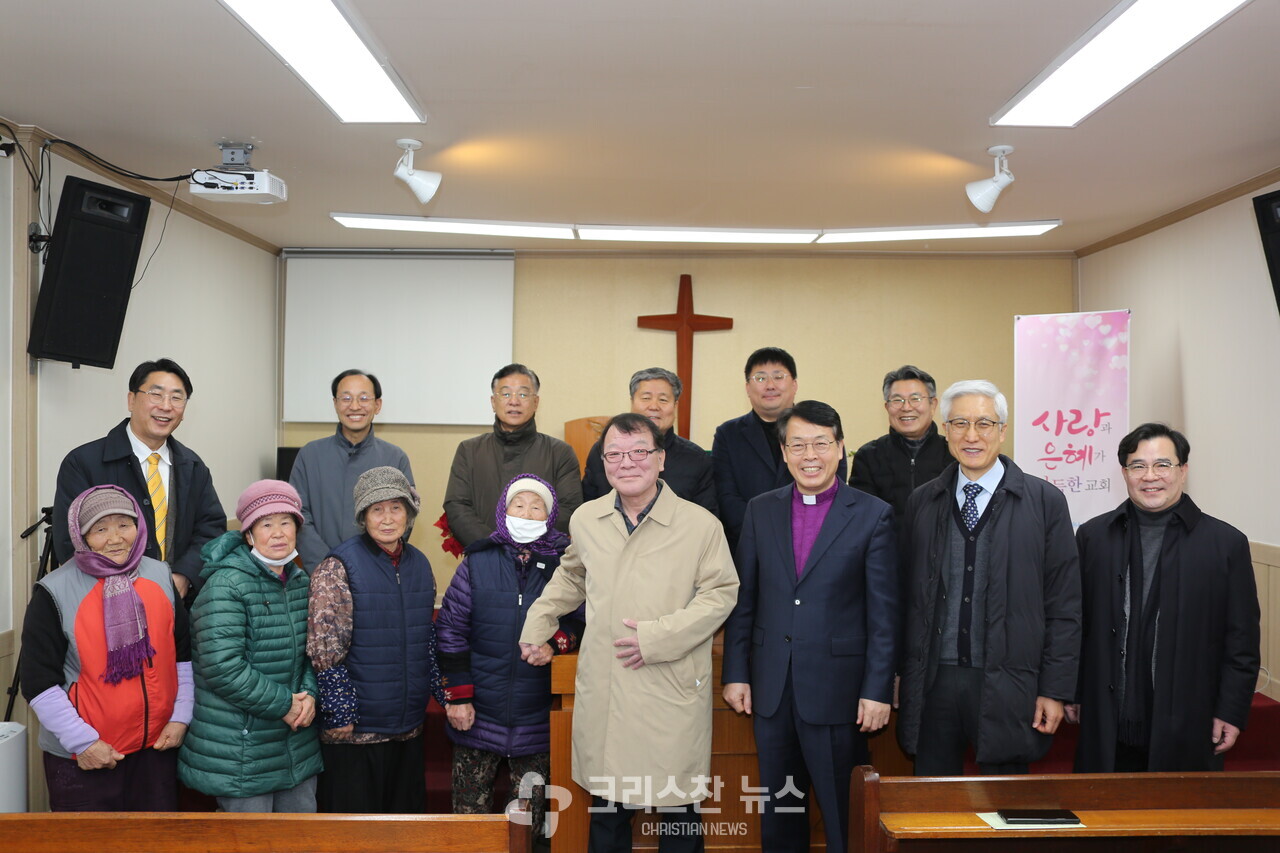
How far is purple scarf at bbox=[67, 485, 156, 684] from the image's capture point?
260cm

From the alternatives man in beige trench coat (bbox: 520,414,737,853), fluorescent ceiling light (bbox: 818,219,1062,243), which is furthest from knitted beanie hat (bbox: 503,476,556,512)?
fluorescent ceiling light (bbox: 818,219,1062,243)

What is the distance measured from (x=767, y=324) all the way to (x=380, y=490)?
431cm

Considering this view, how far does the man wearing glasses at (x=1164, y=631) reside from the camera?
2615 mm

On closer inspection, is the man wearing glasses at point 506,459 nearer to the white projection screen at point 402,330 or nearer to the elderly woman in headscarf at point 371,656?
the elderly woman in headscarf at point 371,656

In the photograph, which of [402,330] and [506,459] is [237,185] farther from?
[402,330]

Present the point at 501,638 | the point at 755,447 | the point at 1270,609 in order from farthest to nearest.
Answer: the point at 1270,609 → the point at 755,447 → the point at 501,638

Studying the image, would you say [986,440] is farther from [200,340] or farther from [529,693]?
[200,340]

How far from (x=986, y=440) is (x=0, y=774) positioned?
10.9 ft

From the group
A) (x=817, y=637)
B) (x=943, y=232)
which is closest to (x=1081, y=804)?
(x=817, y=637)

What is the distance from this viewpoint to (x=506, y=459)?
150 inches

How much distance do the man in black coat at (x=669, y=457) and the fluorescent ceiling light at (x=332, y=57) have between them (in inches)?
55.2

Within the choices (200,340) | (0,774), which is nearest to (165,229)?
(200,340)

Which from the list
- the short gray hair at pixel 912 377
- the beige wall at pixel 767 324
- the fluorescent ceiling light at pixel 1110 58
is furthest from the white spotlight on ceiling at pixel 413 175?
the beige wall at pixel 767 324

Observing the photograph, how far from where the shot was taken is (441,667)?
2.86 metres
